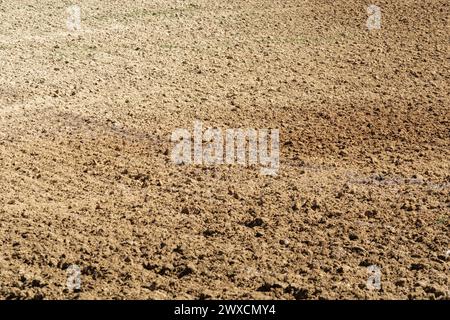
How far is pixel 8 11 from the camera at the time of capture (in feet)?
42.2

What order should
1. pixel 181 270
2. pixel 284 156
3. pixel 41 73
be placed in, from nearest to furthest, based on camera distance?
1. pixel 181 270
2. pixel 284 156
3. pixel 41 73

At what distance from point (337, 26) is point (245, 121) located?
4436mm
